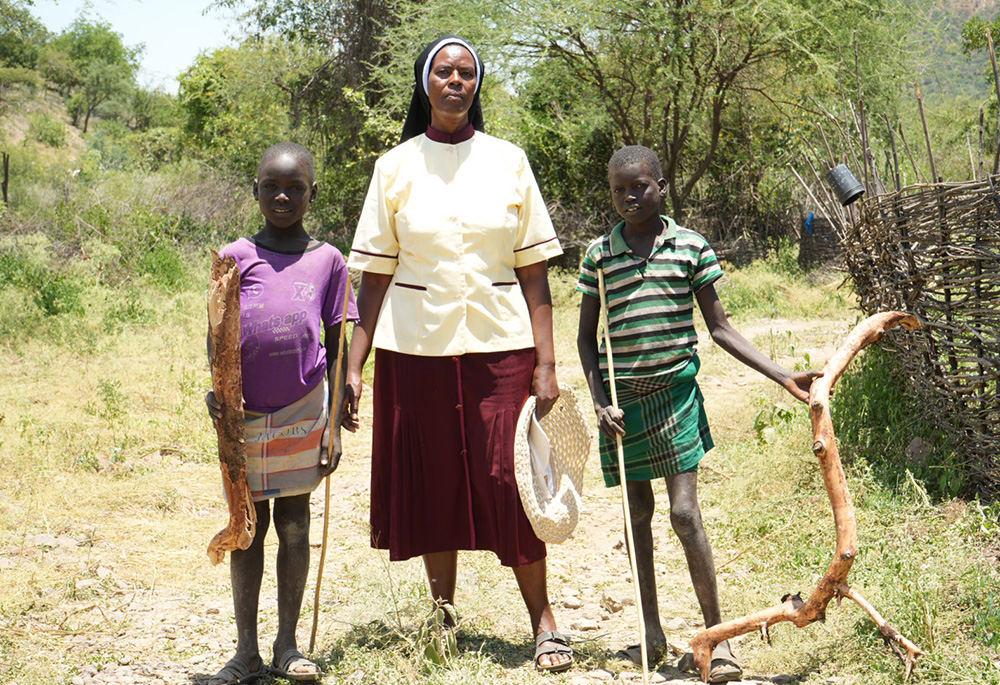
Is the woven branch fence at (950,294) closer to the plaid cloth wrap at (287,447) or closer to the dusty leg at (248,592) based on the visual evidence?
the plaid cloth wrap at (287,447)

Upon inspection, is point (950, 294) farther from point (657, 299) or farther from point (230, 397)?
point (230, 397)

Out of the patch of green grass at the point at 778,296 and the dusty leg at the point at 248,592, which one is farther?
the patch of green grass at the point at 778,296

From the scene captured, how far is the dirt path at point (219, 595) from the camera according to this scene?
3139 mm

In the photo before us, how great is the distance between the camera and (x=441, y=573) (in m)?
3.13

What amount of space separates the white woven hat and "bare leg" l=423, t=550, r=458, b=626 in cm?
39

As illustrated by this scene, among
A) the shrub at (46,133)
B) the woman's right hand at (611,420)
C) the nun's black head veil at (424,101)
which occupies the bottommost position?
the woman's right hand at (611,420)

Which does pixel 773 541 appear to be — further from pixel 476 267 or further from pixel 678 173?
pixel 678 173

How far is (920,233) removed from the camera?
3.89m

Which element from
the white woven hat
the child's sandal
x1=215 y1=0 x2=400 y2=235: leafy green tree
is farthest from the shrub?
the child's sandal

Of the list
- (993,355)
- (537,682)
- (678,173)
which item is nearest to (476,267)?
(537,682)

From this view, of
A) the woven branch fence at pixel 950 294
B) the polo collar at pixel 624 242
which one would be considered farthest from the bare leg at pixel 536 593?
the woven branch fence at pixel 950 294

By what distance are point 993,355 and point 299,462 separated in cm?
256

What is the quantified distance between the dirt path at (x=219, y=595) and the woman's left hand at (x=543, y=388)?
2.44ft

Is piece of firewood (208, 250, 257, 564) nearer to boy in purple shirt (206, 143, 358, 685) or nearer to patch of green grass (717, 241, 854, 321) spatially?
boy in purple shirt (206, 143, 358, 685)
